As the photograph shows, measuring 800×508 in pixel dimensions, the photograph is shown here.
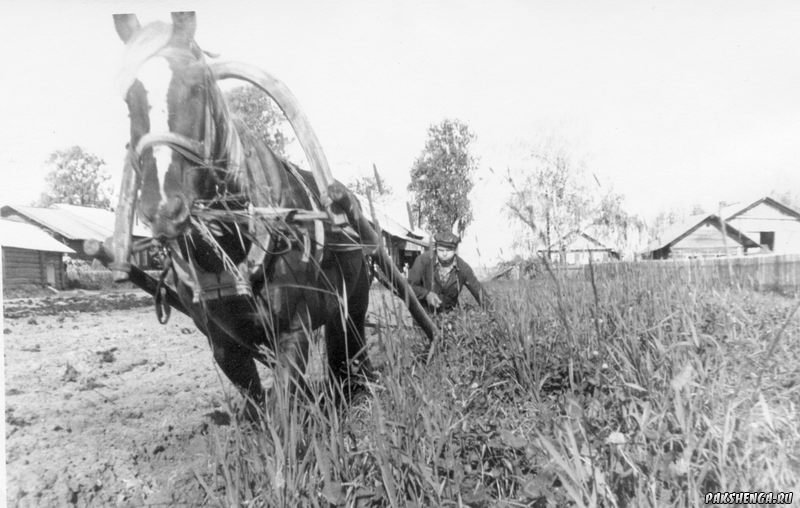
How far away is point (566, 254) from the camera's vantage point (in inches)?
78.5

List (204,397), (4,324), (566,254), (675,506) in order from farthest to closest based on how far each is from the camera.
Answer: (204,397), (4,324), (566,254), (675,506)

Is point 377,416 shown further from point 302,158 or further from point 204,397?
point 204,397

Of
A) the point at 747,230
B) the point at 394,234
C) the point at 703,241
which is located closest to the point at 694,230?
the point at 703,241

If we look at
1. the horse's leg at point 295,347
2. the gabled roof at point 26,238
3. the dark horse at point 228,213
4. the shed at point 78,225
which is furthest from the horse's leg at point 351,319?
the gabled roof at point 26,238

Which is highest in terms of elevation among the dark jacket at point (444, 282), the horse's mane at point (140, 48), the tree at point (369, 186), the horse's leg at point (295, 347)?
the horse's mane at point (140, 48)

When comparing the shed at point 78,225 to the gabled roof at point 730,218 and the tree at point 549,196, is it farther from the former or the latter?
the gabled roof at point 730,218

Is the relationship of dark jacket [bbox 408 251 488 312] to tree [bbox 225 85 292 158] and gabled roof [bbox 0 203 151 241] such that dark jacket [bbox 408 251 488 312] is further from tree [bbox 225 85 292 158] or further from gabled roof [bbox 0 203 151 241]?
gabled roof [bbox 0 203 151 241]

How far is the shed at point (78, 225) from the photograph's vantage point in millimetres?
1921

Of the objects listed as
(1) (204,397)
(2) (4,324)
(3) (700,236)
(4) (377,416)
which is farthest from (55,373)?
(3) (700,236)

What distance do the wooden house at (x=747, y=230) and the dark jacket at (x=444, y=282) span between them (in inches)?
36.3

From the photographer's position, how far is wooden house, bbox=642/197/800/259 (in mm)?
1769

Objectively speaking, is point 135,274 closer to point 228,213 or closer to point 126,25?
point 228,213

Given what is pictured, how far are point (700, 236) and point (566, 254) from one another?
1.48ft

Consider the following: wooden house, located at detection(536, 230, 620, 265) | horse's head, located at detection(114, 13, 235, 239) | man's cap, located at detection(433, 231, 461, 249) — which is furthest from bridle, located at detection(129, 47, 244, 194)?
wooden house, located at detection(536, 230, 620, 265)
